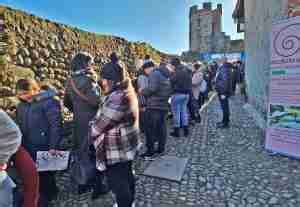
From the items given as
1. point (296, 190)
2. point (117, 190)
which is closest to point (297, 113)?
point (296, 190)

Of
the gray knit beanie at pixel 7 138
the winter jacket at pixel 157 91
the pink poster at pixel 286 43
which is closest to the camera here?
the gray knit beanie at pixel 7 138

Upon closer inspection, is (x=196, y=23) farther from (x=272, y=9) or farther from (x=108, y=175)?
(x=108, y=175)

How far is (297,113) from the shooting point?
14.0 feet

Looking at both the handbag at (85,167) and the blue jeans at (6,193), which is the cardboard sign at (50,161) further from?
the blue jeans at (6,193)

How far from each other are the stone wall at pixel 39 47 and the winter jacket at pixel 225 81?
2910 mm

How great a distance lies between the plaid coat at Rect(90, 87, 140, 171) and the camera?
230 centimetres

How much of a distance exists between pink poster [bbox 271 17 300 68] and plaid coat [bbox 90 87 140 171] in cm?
316

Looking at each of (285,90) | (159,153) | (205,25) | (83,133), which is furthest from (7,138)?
(205,25)

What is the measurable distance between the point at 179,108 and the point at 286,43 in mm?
2397

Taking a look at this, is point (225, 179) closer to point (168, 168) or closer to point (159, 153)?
point (168, 168)

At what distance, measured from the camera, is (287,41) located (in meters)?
4.38

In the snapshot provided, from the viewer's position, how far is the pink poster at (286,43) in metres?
4.24

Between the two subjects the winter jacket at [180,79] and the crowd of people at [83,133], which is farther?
the winter jacket at [180,79]

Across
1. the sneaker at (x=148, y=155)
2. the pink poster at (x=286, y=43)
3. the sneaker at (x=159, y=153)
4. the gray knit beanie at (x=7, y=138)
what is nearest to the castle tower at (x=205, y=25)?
the pink poster at (x=286, y=43)
